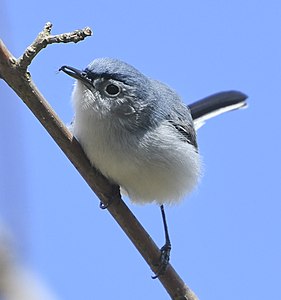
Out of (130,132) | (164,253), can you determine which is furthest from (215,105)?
(164,253)

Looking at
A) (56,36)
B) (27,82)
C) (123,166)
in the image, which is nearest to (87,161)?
(123,166)

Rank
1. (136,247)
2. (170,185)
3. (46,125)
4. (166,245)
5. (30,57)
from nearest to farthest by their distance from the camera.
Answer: (30,57)
(46,125)
(136,247)
(170,185)
(166,245)

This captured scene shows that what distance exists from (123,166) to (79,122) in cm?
29

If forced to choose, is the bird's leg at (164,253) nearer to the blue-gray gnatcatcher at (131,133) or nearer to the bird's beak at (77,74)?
the blue-gray gnatcatcher at (131,133)

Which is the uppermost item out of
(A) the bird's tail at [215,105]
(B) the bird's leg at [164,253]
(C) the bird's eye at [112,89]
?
(C) the bird's eye at [112,89]

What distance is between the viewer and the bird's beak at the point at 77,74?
238 cm

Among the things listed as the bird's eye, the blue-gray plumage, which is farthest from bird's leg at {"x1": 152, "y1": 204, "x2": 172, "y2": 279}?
the bird's eye

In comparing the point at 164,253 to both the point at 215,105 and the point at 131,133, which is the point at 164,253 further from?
the point at 215,105

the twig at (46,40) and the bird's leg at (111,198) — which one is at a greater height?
the twig at (46,40)

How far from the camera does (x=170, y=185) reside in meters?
2.71

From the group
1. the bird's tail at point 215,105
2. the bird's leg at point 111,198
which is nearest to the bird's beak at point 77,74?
the bird's leg at point 111,198

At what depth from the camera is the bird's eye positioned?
2545 mm

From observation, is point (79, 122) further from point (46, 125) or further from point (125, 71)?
point (46, 125)

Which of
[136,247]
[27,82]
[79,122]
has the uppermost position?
[27,82]
